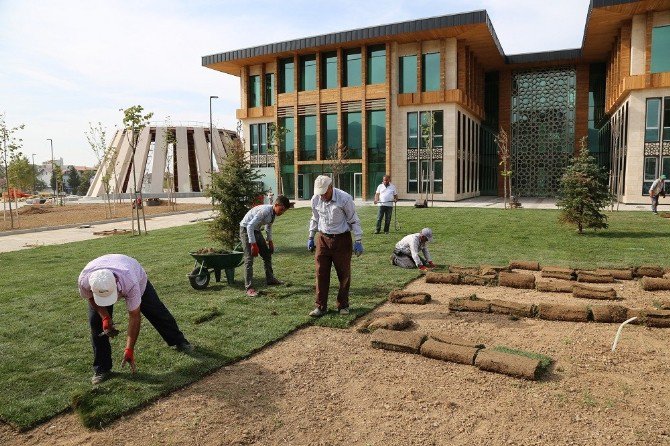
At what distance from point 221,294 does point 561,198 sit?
11.0 metres

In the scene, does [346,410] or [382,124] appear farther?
[382,124]

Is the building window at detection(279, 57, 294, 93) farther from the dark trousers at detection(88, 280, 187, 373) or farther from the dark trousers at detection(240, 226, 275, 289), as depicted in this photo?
the dark trousers at detection(88, 280, 187, 373)

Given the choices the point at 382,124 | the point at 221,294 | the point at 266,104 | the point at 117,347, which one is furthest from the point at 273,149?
the point at 117,347

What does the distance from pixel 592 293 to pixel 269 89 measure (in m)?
34.4

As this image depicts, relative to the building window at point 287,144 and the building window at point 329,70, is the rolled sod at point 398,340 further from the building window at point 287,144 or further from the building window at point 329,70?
the building window at point 287,144

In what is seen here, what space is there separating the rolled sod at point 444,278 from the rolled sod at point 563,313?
217 centimetres

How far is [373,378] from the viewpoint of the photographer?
482 centimetres

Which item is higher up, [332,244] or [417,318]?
[332,244]

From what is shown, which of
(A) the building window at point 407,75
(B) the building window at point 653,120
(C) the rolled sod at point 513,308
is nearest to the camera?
(C) the rolled sod at point 513,308

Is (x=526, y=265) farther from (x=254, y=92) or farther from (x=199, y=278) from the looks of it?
(x=254, y=92)

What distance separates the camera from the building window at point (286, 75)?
122 feet

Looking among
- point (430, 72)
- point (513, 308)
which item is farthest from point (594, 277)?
point (430, 72)

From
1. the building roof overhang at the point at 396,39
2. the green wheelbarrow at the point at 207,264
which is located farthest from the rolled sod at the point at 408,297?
the building roof overhang at the point at 396,39

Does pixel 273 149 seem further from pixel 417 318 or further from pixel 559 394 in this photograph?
pixel 559 394
